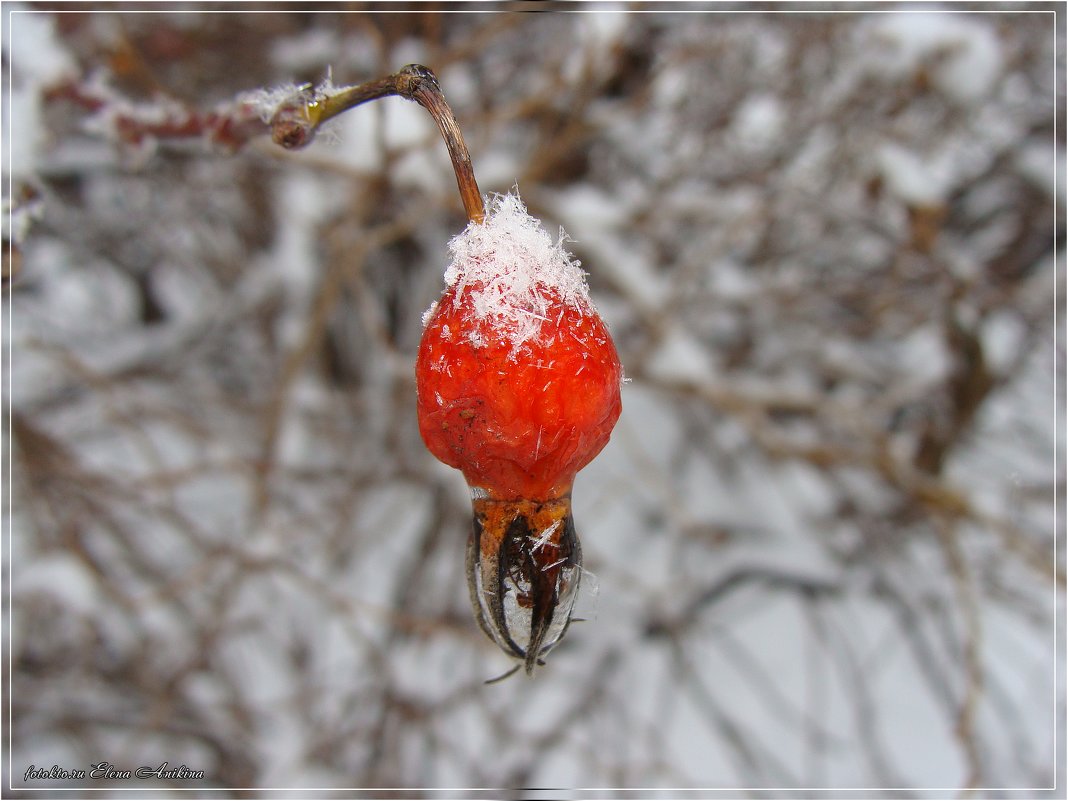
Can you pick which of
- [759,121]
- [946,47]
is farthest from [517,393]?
[759,121]

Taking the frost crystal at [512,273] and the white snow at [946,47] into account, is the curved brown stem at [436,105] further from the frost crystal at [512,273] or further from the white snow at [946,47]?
the white snow at [946,47]

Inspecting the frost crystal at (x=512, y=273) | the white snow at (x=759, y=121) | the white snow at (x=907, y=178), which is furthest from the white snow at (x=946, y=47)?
the frost crystal at (x=512, y=273)

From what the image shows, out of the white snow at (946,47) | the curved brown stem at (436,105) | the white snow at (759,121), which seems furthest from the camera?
the white snow at (759,121)

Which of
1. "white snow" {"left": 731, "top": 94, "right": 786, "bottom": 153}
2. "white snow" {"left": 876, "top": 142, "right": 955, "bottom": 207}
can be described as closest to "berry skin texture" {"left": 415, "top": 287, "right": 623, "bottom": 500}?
"white snow" {"left": 876, "top": 142, "right": 955, "bottom": 207}

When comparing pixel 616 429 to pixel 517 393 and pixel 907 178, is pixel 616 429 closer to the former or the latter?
pixel 907 178

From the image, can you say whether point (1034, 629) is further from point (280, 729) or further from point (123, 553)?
point (123, 553)

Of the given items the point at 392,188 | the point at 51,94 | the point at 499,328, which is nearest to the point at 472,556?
the point at 499,328
